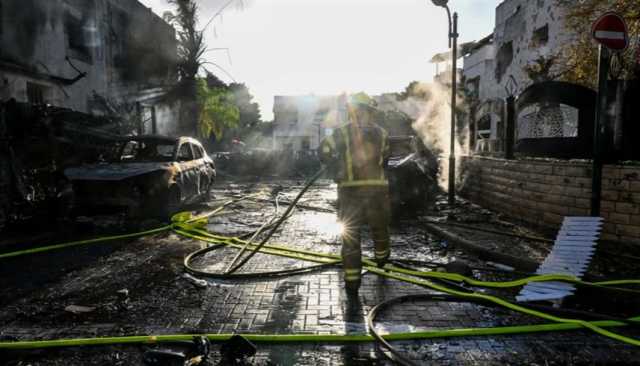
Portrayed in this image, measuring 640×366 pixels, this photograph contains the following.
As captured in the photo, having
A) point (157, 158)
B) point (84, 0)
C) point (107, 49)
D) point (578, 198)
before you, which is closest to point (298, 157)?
point (107, 49)

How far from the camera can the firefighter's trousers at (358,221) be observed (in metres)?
3.97

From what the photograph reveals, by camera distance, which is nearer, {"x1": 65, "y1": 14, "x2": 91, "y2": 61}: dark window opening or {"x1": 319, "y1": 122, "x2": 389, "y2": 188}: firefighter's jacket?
{"x1": 319, "y1": 122, "x2": 389, "y2": 188}: firefighter's jacket

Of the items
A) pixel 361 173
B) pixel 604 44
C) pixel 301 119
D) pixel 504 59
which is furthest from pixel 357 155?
pixel 301 119

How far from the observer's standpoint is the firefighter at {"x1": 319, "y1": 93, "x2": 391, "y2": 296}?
13.8ft

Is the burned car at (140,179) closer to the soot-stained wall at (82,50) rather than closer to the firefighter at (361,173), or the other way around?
the firefighter at (361,173)

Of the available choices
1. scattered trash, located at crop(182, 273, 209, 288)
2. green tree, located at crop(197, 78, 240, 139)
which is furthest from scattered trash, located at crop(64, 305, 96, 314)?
green tree, located at crop(197, 78, 240, 139)

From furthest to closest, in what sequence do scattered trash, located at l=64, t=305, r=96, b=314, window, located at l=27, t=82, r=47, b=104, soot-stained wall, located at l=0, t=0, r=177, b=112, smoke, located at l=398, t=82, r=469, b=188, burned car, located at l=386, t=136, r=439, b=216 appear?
smoke, located at l=398, t=82, r=469, b=188 → window, located at l=27, t=82, r=47, b=104 → soot-stained wall, located at l=0, t=0, r=177, b=112 → burned car, located at l=386, t=136, r=439, b=216 → scattered trash, located at l=64, t=305, r=96, b=314

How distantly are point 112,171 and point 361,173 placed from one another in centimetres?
511

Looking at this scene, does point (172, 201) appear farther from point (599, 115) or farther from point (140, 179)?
point (599, 115)

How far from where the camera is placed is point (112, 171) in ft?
23.6

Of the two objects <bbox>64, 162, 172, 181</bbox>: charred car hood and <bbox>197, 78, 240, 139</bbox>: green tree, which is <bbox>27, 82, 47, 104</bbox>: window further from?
<bbox>197, 78, 240, 139</bbox>: green tree

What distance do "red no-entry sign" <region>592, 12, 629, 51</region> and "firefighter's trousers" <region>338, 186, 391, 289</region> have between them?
317 cm

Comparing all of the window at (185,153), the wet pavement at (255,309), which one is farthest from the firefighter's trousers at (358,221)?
the window at (185,153)

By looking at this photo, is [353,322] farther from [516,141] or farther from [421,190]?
[516,141]
